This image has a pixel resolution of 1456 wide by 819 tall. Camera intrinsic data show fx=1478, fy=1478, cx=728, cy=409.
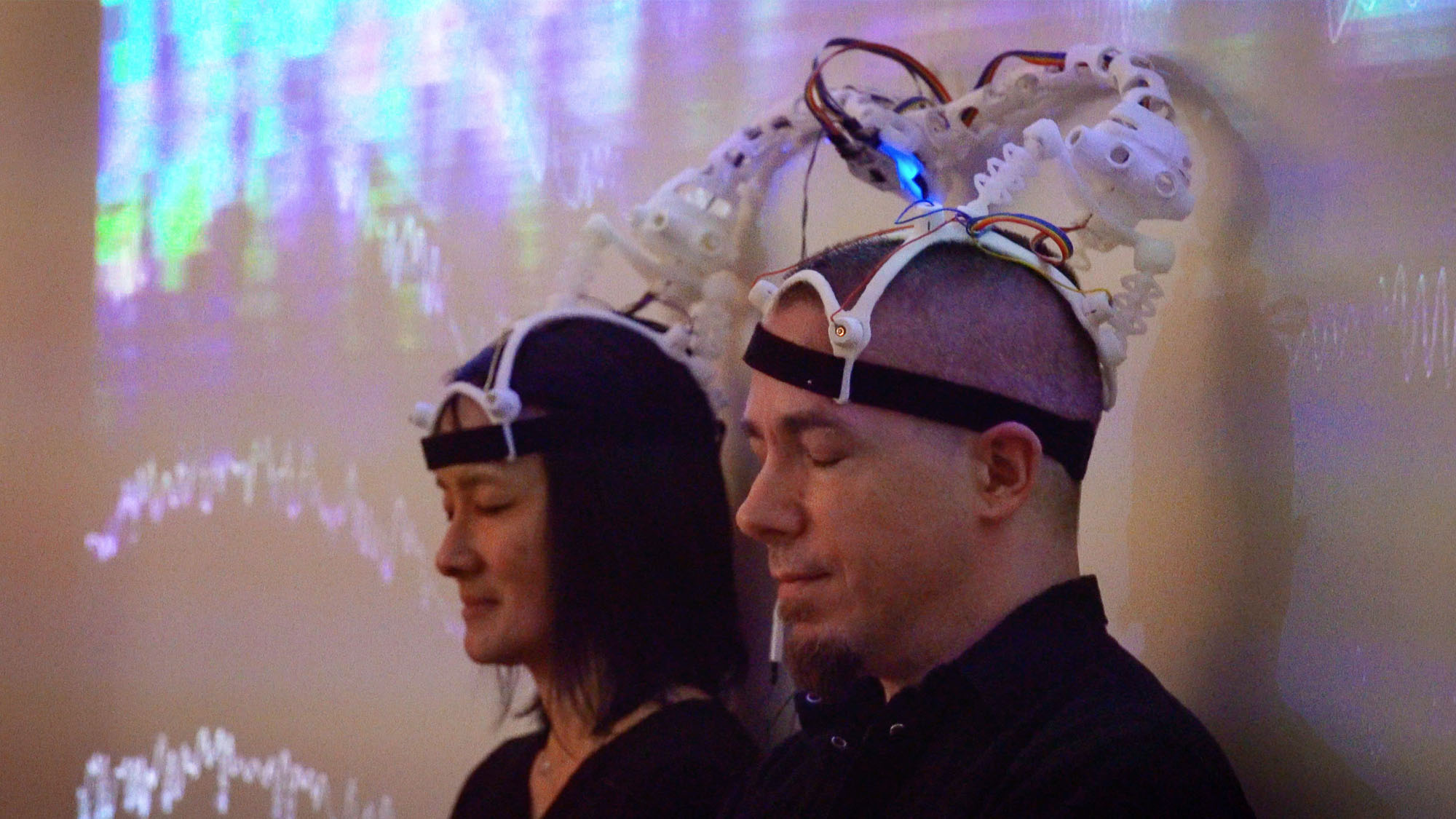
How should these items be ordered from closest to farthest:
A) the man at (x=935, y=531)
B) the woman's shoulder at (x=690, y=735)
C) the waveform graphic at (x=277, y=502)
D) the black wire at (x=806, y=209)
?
the man at (x=935, y=531), the woman's shoulder at (x=690, y=735), the black wire at (x=806, y=209), the waveform graphic at (x=277, y=502)

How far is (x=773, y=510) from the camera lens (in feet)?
4.70

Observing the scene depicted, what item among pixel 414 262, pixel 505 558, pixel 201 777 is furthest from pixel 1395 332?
pixel 201 777

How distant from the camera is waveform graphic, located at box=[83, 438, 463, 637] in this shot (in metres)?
2.62

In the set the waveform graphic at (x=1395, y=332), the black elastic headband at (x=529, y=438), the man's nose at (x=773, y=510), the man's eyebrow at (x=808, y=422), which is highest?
the waveform graphic at (x=1395, y=332)

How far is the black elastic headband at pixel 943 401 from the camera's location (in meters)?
1.38

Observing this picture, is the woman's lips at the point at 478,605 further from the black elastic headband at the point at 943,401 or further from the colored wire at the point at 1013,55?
the colored wire at the point at 1013,55

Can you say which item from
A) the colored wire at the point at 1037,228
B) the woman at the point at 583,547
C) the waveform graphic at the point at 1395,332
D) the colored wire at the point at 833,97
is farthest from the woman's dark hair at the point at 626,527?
the waveform graphic at the point at 1395,332

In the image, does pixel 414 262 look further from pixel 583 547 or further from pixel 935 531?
pixel 935 531

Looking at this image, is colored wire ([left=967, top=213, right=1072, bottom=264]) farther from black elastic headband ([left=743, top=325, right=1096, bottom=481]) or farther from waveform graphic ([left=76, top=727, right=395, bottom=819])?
→ waveform graphic ([left=76, top=727, right=395, bottom=819])

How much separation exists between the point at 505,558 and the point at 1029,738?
34.0 inches

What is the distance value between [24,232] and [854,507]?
269cm

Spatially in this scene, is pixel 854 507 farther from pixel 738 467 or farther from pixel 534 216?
pixel 534 216

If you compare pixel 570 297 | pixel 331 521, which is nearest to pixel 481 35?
pixel 570 297

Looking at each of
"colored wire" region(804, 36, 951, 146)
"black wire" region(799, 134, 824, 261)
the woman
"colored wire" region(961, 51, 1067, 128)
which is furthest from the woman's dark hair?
"colored wire" region(961, 51, 1067, 128)
